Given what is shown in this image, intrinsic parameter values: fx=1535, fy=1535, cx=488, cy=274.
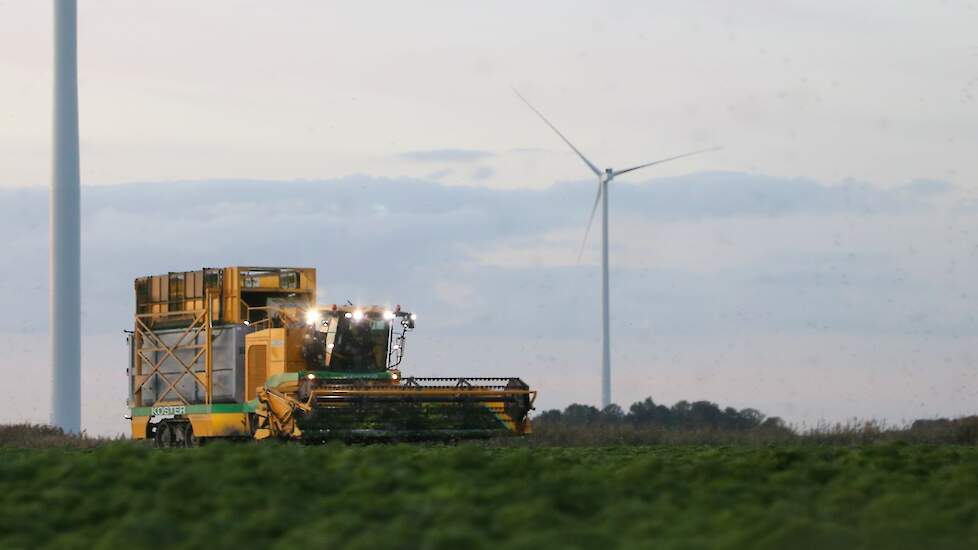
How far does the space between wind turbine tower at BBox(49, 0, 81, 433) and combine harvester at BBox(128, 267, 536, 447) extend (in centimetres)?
787

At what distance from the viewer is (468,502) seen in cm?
Result: 1783

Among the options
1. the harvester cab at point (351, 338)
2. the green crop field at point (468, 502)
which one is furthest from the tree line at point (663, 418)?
the green crop field at point (468, 502)

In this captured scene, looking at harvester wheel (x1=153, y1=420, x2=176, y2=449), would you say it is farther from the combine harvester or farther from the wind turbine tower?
the wind turbine tower

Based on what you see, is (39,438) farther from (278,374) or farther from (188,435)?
(278,374)

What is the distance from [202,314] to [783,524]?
2968cm

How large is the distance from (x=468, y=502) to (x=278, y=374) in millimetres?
23443

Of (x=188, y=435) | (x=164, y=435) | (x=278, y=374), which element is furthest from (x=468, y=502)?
(x=164, y=435)

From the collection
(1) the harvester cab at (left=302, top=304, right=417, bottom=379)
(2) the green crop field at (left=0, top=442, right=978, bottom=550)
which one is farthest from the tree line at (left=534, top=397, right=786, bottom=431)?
(2) the green crop field at (left=0, top=442, right=978, bottom=550)

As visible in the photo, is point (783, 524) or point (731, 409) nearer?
point (783, 524)

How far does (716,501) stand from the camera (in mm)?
18859

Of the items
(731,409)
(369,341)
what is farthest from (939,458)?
(731,409)

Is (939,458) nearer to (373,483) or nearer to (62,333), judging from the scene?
(373,483)

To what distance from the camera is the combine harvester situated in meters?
38.7

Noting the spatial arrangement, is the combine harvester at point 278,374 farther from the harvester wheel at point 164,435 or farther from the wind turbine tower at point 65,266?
the wind turbine tower at point 65,266
